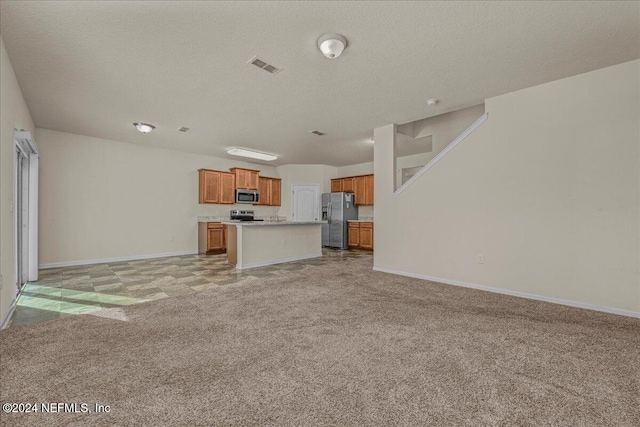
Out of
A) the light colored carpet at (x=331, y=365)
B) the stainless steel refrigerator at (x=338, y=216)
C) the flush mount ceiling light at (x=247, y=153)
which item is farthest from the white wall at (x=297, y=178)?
the light colored carpet at (x=331, y=365)

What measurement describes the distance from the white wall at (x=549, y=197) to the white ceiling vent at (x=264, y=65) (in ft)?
9.57

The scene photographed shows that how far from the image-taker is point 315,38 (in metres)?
Result: 2.65

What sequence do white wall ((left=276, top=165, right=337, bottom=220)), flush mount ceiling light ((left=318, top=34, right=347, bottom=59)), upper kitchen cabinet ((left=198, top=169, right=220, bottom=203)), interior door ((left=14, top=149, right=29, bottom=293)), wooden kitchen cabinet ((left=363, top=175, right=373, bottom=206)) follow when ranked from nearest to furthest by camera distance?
flush mount ceiling light ((left=318, top=34, right=347, bottom=59))
interior door ((left=14, top=149, right=29, bottom=293))
upper kitchen cabinet ((left=198, top=169, right=220, bottom=203))
wooden kitchen cabinet ((left=363, top=175, right=373, bottom=206))
white wall ((left=276, top=165, right=337, bottom=220))

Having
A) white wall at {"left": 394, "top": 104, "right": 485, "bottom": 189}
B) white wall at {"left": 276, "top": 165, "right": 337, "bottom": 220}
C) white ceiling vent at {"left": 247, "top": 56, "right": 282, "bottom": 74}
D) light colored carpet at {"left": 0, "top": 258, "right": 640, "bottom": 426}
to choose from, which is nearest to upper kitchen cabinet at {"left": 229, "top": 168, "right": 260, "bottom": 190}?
white wall at {"left": 276, "top": 165, "right": 337, "bottom": 220}

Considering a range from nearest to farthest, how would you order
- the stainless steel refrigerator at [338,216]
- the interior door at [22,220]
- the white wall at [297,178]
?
the interior door at [22,220]
the stainless steel refrigerator at [338,216]
the white wall at [297,178]

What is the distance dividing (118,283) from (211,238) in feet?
10.4

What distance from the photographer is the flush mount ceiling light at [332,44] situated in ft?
8.57

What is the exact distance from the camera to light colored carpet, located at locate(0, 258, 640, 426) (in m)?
1.47

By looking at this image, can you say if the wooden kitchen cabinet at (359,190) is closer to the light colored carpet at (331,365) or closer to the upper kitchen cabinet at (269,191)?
the upper kitchen cabinet at (269,191)

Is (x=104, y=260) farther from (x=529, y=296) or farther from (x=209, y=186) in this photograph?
(x=529, y=296)

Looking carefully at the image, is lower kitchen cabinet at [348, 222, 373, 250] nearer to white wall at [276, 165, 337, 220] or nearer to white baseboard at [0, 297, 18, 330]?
white wall at [276, 165, 337, 220]

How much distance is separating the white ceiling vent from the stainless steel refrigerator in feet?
18.7

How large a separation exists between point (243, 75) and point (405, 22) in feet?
6.38

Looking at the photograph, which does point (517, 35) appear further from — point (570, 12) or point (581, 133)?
point (581, 133)
